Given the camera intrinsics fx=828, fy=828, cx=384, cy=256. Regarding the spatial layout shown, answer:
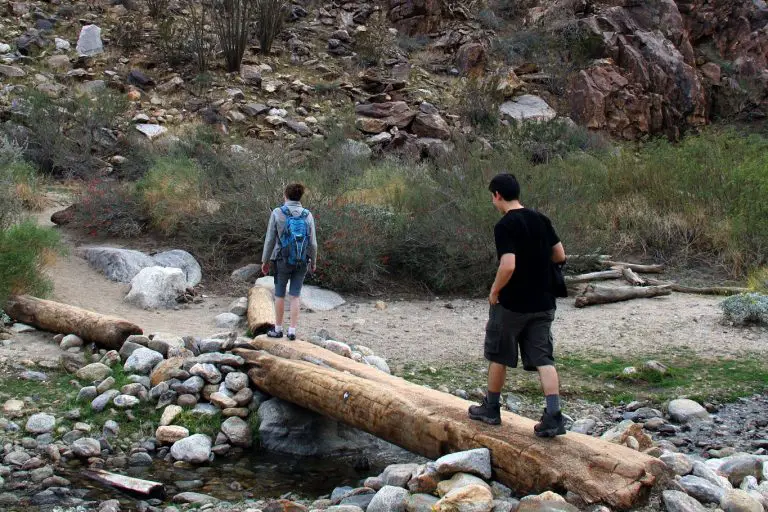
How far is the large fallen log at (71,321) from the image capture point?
321 inches

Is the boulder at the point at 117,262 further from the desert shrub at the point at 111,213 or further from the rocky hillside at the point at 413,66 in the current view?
the rocky hillside at the point at 413,66

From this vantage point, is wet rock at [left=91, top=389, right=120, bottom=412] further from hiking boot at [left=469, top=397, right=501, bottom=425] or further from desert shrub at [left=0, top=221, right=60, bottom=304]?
hiking boot at [left=469, top=397, right=501, bottom=425]

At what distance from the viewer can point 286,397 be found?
6.76 metres

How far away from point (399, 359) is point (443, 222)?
374cm

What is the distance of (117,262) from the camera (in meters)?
11.3

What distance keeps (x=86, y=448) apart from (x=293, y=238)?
8.13ft

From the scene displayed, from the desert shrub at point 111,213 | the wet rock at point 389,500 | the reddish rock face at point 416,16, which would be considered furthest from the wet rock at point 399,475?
the reddish rock face at point 416,16

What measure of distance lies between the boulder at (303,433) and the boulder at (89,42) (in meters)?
18.7

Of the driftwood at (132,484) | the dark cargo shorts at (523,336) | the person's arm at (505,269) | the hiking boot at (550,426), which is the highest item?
the person's arm at (505,269)

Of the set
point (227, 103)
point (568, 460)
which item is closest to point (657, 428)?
point (568, 460)

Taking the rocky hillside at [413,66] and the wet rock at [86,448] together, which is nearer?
the wet rock at [86,448]

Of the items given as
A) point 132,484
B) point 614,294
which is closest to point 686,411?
point 614,294

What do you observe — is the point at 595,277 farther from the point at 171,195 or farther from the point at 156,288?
the point at 171,195

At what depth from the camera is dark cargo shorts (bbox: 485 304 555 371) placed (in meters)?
4.87
